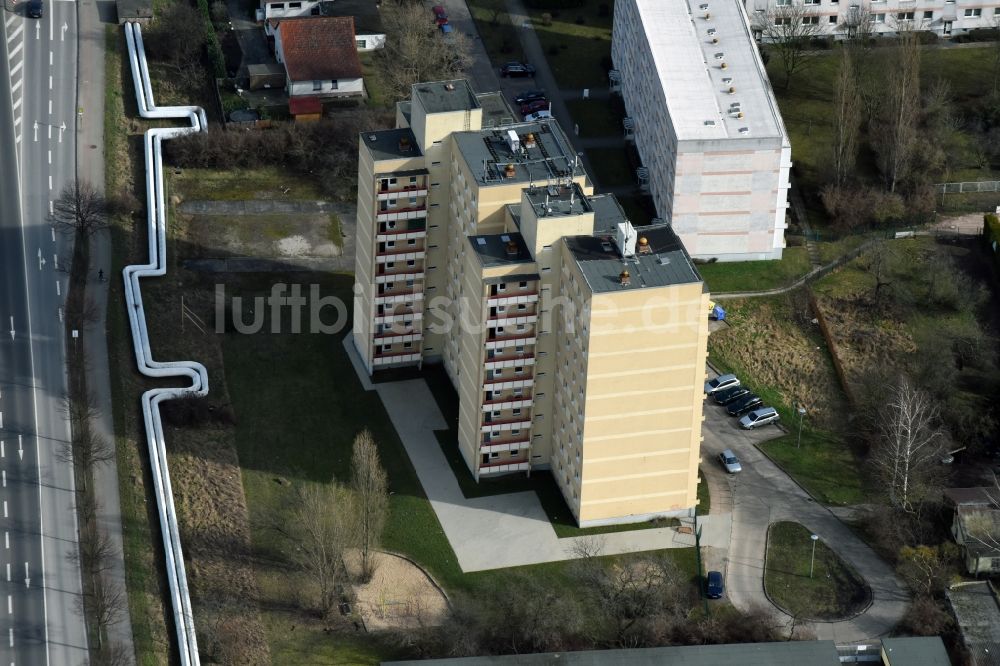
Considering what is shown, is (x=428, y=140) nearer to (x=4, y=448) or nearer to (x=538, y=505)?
(x=538, y=505)

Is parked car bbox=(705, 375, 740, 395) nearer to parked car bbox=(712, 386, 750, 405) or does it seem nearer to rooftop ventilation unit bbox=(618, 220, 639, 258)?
parked car bbox=(712, 386, 750, 405)

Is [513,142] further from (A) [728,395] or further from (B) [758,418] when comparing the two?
(B) [758,418]

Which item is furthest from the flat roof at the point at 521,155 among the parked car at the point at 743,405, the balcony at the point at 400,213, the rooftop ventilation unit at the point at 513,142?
the parked car at the point at 743,405

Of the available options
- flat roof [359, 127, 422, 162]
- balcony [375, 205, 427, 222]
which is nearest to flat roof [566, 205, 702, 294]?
balcony [375, 205, 427, 222]

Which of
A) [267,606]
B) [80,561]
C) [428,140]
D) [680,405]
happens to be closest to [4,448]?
[80,561]

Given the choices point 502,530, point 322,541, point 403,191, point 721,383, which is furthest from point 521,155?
point 322,541
